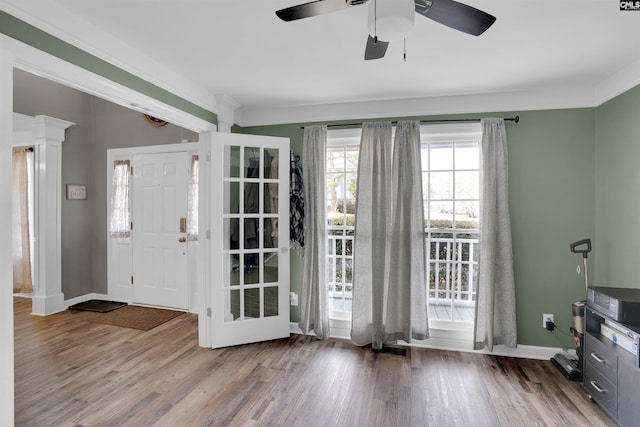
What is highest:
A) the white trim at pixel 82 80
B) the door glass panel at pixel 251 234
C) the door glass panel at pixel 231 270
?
the white trim at pixel 82 80

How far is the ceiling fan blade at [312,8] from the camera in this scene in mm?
1395

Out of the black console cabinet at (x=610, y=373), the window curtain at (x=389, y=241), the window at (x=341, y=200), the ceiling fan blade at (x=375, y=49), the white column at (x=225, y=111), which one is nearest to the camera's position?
A: the ceiling fan blade at (x=375, y=49)

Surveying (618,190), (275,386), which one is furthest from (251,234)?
(618,190)

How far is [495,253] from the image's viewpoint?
3.15m

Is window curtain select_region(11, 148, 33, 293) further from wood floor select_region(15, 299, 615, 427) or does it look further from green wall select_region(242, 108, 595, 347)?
green wall select_region(242, 108, 595, 347)

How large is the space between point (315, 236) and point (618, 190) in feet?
8.83

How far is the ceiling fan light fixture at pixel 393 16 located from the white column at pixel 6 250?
1.80 metres

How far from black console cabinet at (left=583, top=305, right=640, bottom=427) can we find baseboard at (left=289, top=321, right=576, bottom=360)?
607 mm

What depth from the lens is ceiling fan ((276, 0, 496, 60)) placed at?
128 centimetres

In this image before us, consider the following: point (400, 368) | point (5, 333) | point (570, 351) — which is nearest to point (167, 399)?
point (5, 333)

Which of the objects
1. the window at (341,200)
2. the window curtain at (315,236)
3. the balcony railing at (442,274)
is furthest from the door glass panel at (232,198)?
the balcony railing at (442,274)

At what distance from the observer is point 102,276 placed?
191 inches

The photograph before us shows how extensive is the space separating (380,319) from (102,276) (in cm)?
407

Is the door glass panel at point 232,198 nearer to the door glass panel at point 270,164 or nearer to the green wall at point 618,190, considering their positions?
the door glass panel at point 270,164
